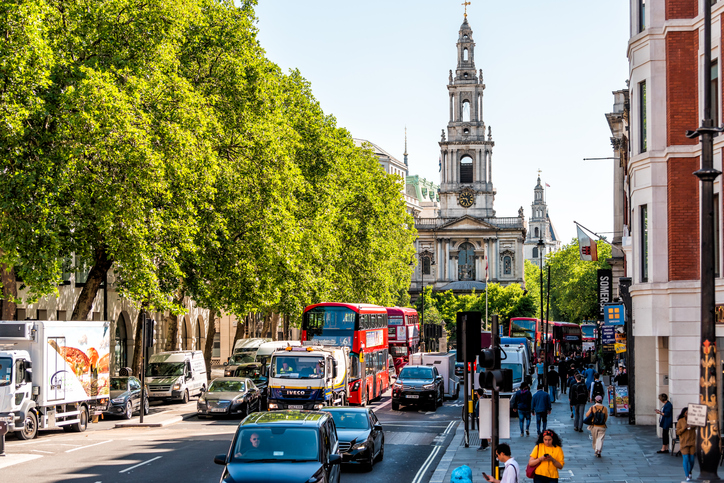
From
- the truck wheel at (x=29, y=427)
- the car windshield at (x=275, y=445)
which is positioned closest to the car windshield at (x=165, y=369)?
the truck wheel at (x=29, y=427)

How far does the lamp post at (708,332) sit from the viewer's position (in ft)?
42.4

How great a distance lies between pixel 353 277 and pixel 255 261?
22186 mm

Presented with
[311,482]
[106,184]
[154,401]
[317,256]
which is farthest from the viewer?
[317,256]

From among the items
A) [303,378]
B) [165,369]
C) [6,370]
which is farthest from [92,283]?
[303,378]

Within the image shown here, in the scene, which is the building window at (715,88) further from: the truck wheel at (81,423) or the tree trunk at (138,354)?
the tree trunk at (138,354)

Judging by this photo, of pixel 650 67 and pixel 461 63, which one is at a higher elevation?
pixel 461 63

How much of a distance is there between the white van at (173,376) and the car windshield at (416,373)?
8.26 metres

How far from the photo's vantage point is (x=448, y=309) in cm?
10925

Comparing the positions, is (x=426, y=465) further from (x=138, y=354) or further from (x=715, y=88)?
(x=138, y=354)

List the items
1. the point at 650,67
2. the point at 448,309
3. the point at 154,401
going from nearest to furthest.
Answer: the point at 650,67 → the point at 154,401 → the point at 448,309

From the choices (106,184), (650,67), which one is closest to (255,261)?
(106,184)

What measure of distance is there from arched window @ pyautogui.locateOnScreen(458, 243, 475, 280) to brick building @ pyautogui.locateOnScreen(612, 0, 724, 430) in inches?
3939

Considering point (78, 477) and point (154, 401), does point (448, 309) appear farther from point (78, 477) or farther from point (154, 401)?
point (78, 477)

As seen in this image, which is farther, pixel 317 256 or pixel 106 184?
pixel 317 256
